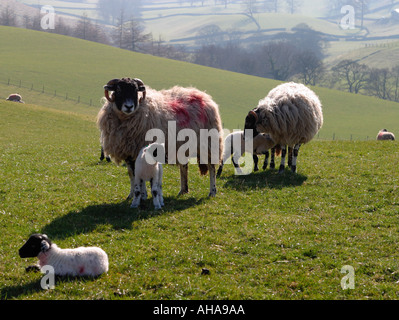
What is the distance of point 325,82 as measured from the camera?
122188 millimetres

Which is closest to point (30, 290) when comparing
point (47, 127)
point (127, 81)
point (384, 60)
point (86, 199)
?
point (86, 199)

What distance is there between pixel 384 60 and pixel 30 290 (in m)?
155

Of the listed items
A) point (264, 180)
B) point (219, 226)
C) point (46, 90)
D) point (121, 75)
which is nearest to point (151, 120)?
point (219, 226)

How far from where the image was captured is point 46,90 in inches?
2430

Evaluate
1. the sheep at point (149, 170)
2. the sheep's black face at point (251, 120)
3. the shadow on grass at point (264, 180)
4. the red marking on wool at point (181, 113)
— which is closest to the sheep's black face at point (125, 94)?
the sheep at point (149, 170)

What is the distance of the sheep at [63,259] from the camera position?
6.81 meters

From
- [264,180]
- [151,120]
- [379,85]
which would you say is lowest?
[379,85]

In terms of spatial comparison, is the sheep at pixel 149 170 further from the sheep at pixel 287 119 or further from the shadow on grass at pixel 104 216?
the sheep at pixel 287 119

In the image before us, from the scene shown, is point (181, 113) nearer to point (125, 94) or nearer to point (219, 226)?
point (125, 94)

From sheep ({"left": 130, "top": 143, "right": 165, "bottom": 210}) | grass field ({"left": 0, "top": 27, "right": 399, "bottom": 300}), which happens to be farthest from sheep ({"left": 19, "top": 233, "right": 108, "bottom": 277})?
sheep ({"left": 130, "top": 143, "right": 165, "bottom": 210})

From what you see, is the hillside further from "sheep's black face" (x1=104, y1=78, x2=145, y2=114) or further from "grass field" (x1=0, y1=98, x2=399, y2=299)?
"sheep's black face" (x1=104, y1=78, x2=145, y2=114)

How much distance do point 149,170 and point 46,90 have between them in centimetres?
5649

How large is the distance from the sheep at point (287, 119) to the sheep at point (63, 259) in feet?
29.5
